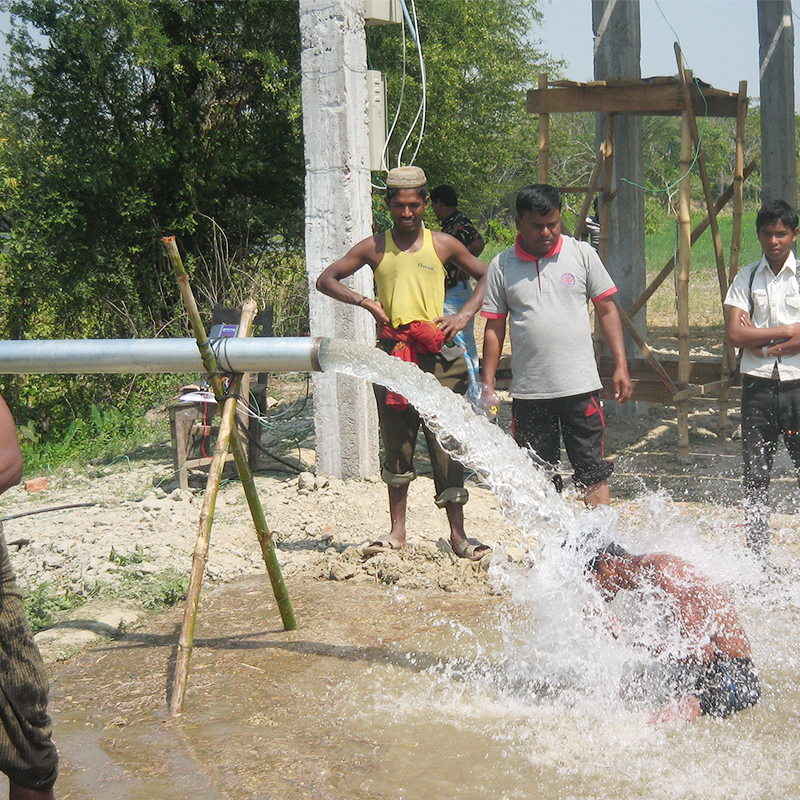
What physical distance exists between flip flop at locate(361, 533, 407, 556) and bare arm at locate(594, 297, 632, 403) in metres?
1.54

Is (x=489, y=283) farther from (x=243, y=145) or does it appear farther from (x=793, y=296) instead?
(x=243, y=145)

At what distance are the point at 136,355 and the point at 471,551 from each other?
2.36m

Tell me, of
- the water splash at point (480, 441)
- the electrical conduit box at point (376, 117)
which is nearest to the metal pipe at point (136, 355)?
the water splash at point (480, 441)

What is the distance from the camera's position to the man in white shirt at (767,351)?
15.7 feet

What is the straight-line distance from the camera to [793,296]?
15.9 feet

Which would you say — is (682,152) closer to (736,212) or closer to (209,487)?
(736,212)

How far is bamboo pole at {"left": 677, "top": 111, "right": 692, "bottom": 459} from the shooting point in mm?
6742

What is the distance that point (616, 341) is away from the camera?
15.6 feet

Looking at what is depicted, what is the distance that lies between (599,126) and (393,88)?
858cm

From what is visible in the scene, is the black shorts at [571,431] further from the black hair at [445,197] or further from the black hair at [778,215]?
the black hair at [445,197]

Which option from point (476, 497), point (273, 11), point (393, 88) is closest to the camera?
point (476, 497)

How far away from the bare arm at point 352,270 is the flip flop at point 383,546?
1273 millimetres

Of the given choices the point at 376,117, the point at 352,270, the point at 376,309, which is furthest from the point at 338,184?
the point at 376,309

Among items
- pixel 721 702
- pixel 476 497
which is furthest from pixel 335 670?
pixel 476 497
